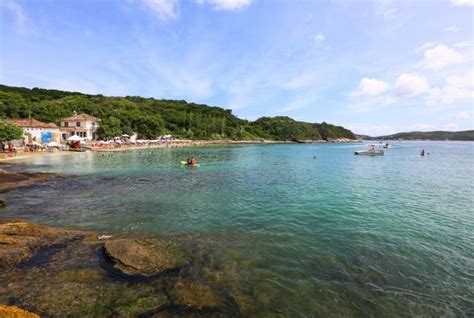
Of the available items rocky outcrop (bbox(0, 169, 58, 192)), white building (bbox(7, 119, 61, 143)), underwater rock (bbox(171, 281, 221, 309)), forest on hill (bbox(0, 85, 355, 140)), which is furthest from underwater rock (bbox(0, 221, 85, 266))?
forest on hill (bbox(0, 85, 355, 140))

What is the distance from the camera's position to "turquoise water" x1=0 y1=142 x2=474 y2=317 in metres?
7.25

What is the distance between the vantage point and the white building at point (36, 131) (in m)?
57.6

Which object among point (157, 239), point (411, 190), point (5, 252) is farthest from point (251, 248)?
point (411, 190)

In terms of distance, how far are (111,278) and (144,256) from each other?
1215 millimetres

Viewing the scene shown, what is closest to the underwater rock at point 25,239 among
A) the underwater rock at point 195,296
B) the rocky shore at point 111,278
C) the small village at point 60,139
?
the rocky shore at point 111,278

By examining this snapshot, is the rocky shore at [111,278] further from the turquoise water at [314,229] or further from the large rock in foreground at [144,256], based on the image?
the turquoise water at [314,229]

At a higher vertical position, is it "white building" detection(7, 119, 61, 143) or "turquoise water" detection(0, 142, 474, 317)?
"white building" detection(7, 119, 61, 143)

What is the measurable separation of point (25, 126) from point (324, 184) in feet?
209

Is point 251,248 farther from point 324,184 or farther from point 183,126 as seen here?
point 183,126

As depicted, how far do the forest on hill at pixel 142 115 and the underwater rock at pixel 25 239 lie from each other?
78207 millimetres

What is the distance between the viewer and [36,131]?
2363 inches

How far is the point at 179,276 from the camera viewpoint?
7.91m

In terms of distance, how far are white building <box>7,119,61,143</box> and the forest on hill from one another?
48.5 ft

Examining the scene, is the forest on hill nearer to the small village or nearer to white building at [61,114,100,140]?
white building at [61,114,100,140]
